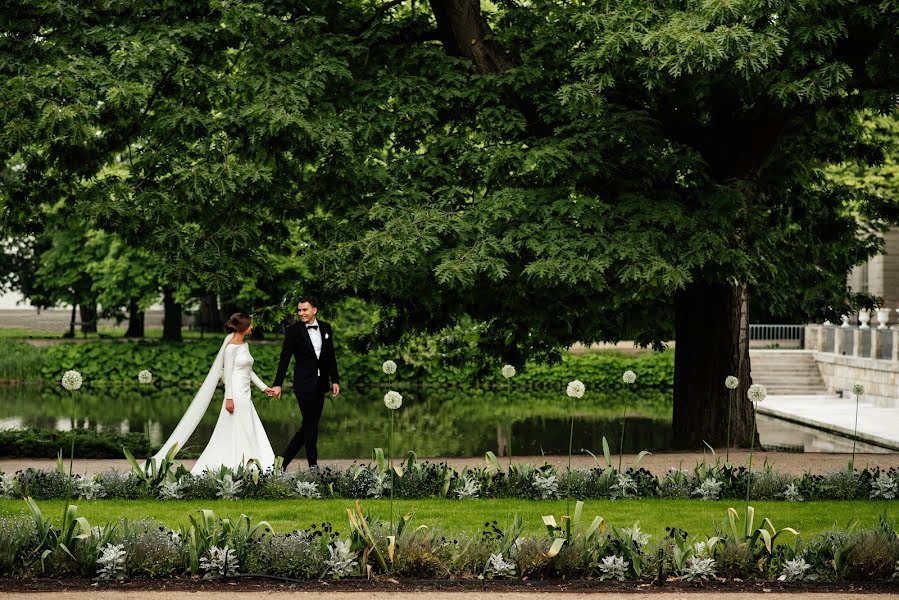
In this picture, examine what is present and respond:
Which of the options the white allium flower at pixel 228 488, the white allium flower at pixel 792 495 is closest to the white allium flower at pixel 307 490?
the white allium flower at pixel 228 488

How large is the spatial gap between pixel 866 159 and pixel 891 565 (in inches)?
479

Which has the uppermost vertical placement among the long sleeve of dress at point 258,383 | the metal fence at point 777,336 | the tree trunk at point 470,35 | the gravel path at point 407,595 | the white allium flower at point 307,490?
the tree trunk at point 470,35

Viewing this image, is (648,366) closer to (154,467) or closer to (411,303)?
(411,303)

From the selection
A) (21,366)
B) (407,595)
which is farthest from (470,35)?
(21,366)

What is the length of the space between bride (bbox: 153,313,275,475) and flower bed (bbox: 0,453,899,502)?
113 cm

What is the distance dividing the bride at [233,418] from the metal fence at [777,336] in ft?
111

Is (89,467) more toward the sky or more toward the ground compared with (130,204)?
more toward the ground

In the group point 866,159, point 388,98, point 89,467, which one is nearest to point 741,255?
point 388,98

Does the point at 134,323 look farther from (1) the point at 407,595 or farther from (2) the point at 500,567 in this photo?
(1) the point at 407,595

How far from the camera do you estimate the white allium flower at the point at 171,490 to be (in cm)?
1066

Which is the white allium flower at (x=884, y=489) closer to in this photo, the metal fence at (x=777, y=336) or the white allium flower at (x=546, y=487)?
the white allium flower at (x=546, y=487)

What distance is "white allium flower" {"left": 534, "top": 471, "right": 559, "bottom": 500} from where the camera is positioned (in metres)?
10.7

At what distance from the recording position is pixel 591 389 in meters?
38.2

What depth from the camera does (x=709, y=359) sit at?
16.6m
